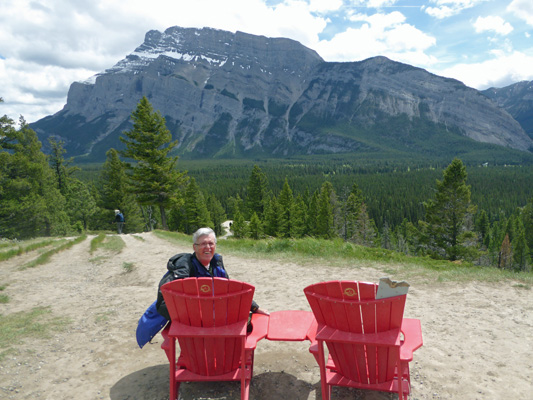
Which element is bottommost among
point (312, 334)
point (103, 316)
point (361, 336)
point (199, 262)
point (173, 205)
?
point (103, 316)

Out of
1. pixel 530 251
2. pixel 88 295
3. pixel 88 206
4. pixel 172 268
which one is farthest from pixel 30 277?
pixel 530 251

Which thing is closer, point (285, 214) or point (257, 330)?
point (257, 330)

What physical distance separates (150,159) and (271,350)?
2392cm

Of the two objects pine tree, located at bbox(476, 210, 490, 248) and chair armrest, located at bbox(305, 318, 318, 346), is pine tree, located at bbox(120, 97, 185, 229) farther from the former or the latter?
pine tree, located at bbox(476, 210, 490, 248)

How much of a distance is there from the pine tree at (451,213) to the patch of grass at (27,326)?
2573 centimetres

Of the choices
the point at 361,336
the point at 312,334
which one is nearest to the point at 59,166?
the point at 312,334

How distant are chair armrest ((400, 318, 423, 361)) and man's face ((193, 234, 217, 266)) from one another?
2512 mm

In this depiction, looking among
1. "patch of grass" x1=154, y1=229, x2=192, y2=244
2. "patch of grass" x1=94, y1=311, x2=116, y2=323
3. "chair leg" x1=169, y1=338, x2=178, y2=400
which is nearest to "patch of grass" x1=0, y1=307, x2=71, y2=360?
"patch of grass" x1=94, y1=311, x2=116, y2=323

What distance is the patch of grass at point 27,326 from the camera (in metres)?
5.67

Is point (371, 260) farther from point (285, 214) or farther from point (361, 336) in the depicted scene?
point (285, 214)

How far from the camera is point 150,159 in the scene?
2652 cm

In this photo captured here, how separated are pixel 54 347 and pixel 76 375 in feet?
4.14

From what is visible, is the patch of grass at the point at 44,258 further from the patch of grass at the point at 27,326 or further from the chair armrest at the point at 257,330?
the chair armrest at the point at 257,330

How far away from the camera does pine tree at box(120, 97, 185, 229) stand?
1033 inches
